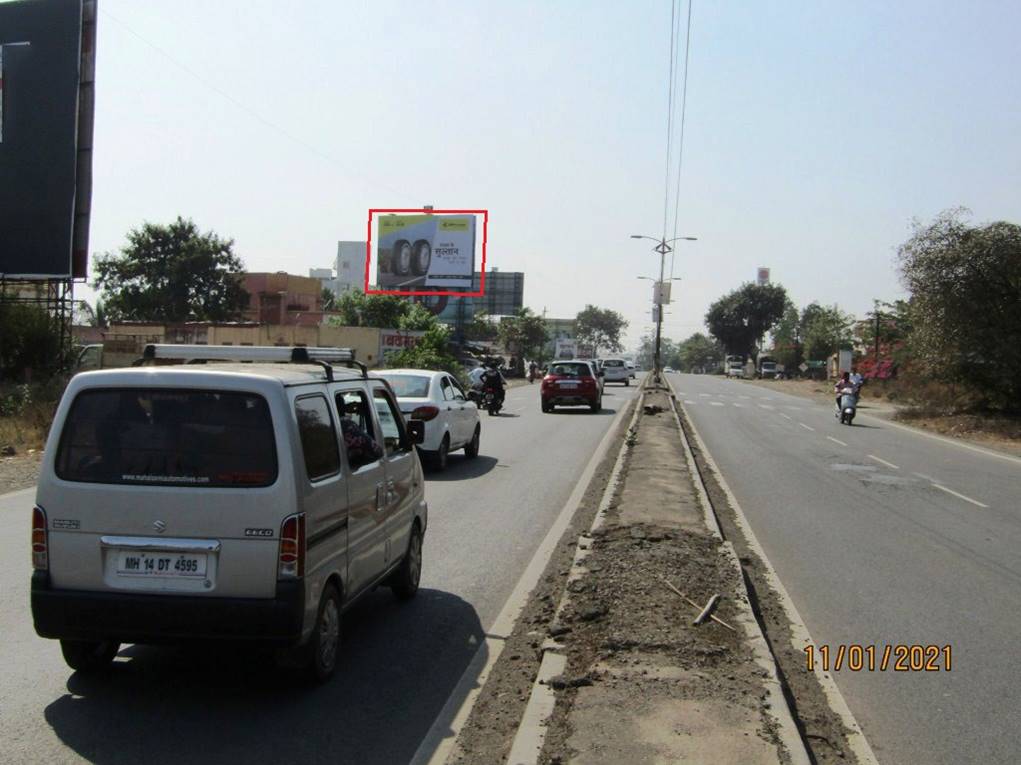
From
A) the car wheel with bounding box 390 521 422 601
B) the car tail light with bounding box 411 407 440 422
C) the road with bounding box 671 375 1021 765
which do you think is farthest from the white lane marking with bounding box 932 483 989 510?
the car wheel with bounding box 390 521 422 601

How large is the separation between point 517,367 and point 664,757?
71.1 m

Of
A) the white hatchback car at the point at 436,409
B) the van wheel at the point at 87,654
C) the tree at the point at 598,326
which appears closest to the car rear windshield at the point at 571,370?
the white hatchback car at the point at 436,409

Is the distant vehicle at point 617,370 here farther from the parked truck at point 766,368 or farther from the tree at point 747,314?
the tree at point 747,314

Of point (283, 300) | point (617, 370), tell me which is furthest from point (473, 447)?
point (283, 300)

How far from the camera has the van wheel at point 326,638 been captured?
573 centimetres

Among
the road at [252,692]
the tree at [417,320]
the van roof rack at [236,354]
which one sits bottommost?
the road at [252,692]

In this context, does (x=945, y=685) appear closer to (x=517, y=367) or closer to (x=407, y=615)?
(x=407, y=615)

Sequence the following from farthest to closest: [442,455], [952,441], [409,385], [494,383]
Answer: [494,383]
[952,441]
[409,385]
[442,455]

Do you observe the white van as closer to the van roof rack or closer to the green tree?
the van roof rack

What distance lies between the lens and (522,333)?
82375 mm

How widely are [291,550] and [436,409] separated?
36.0 feet

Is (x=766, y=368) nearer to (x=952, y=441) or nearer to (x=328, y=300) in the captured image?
(x=328, y=300)

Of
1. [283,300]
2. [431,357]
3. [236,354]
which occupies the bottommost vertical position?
[431,357]

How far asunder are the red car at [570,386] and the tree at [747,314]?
90.2 m
